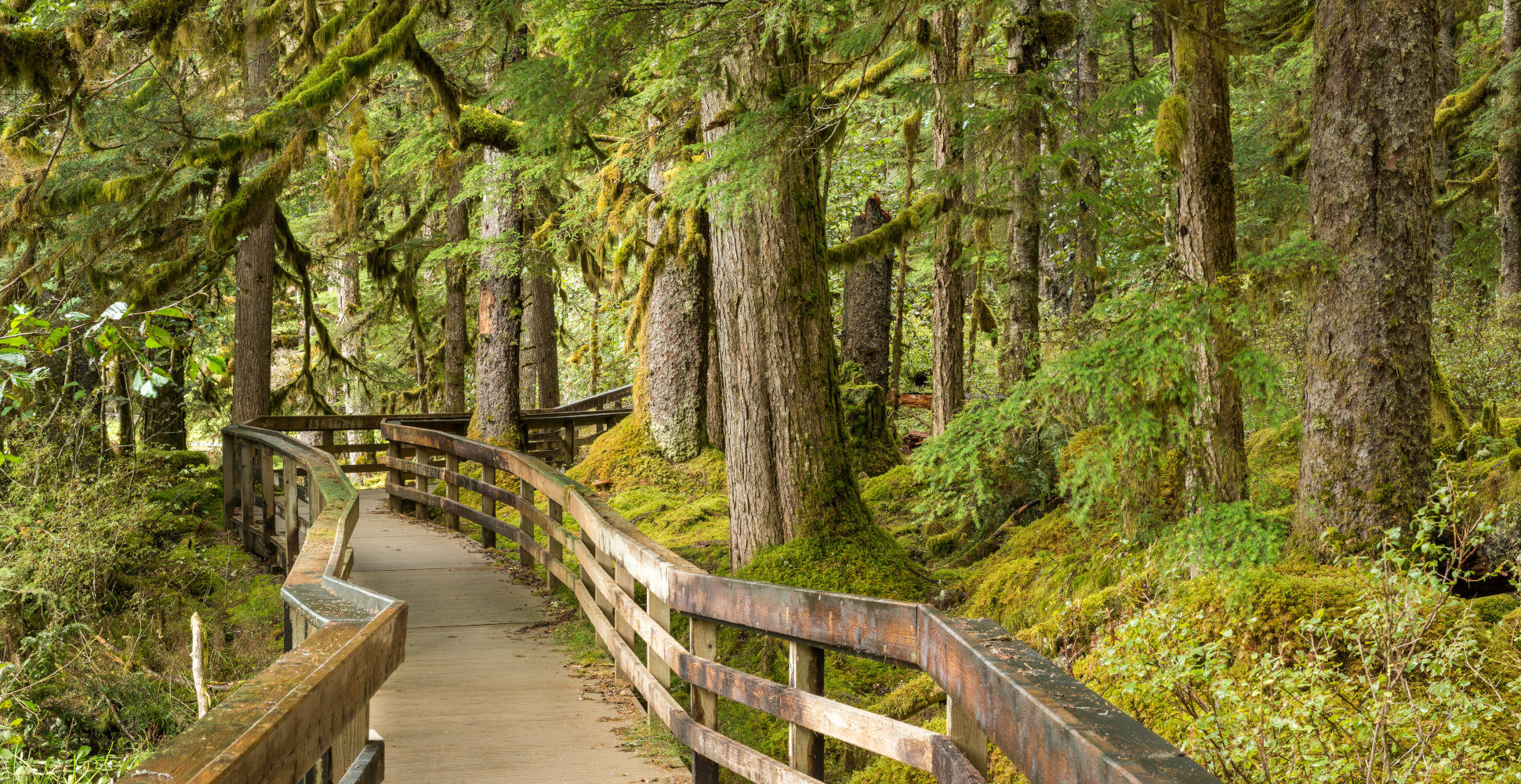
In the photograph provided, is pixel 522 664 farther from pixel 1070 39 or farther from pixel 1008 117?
pixel 1070 39

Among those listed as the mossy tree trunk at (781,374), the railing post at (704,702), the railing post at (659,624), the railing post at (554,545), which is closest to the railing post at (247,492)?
the railing post at (554,545)

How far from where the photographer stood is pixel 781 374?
7.69m

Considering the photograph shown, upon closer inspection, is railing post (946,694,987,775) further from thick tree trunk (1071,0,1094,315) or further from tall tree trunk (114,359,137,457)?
tall tree trunk (114,359,137,457)

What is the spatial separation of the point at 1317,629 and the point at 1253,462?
17.2ft

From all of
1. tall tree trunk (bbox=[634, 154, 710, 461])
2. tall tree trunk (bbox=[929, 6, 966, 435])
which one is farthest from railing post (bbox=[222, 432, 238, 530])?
tall tree trunk (bbox=[929, 6, 966, 435])

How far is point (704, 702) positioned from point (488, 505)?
657 cm

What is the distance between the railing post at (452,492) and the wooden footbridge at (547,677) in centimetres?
88

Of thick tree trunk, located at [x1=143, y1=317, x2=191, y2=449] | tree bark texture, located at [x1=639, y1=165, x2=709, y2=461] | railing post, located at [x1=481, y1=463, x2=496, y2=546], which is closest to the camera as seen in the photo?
railing post, located at [x1=481, y1=463, x2=496, y2=546]

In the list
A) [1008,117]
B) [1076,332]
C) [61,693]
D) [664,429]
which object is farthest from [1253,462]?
[61,693]

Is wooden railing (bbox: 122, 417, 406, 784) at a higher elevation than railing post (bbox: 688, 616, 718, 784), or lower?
higher

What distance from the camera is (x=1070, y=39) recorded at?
33.8 feet

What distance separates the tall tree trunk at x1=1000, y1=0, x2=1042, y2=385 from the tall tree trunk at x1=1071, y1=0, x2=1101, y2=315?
464 mm

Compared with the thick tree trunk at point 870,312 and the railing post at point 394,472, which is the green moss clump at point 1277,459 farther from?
the railing post at point 394,472

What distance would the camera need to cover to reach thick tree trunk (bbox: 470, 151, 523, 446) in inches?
600
